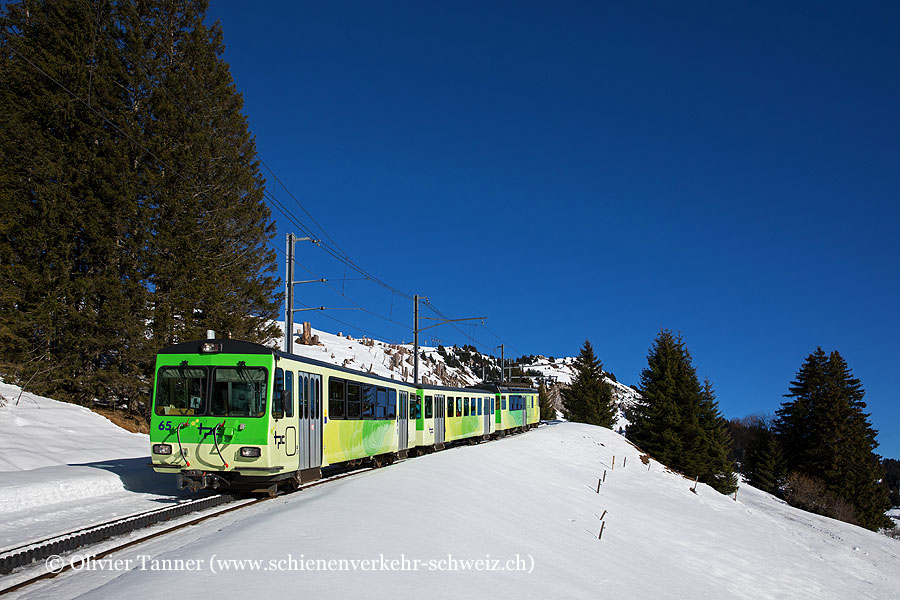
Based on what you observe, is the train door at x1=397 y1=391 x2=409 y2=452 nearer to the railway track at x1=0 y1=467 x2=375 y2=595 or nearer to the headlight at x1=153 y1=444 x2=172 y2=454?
the headlight at x1=153 y1=444 x2=172 y2=454

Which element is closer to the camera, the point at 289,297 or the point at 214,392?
the point at 214,392

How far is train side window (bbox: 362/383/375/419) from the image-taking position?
17.9 m

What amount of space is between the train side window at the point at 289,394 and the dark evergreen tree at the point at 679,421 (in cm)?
4120

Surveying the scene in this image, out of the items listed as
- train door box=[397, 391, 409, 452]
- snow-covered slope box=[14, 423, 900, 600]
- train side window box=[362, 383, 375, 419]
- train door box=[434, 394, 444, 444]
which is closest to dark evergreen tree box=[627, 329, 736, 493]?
snow-covered slope box=[14, 423, 900, 600]

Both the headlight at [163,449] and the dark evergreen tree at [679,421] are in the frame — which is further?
the dark evergreen tree at [679,421]

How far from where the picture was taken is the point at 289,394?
12352 mm

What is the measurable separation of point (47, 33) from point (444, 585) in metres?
28.2

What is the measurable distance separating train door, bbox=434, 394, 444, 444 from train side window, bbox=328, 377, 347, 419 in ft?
39.7

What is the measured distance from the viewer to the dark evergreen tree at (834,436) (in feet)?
166

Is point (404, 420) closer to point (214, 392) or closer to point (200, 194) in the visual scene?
point (214, 392)

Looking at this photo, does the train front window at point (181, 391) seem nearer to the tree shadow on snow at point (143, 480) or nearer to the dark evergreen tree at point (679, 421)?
the tree shadow on snow at point (143, 480)

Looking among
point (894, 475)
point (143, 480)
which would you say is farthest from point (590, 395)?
point (894, 475)

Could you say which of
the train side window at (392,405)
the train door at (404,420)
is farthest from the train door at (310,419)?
the train door at (404,420)

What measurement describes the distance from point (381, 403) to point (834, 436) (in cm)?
4981
